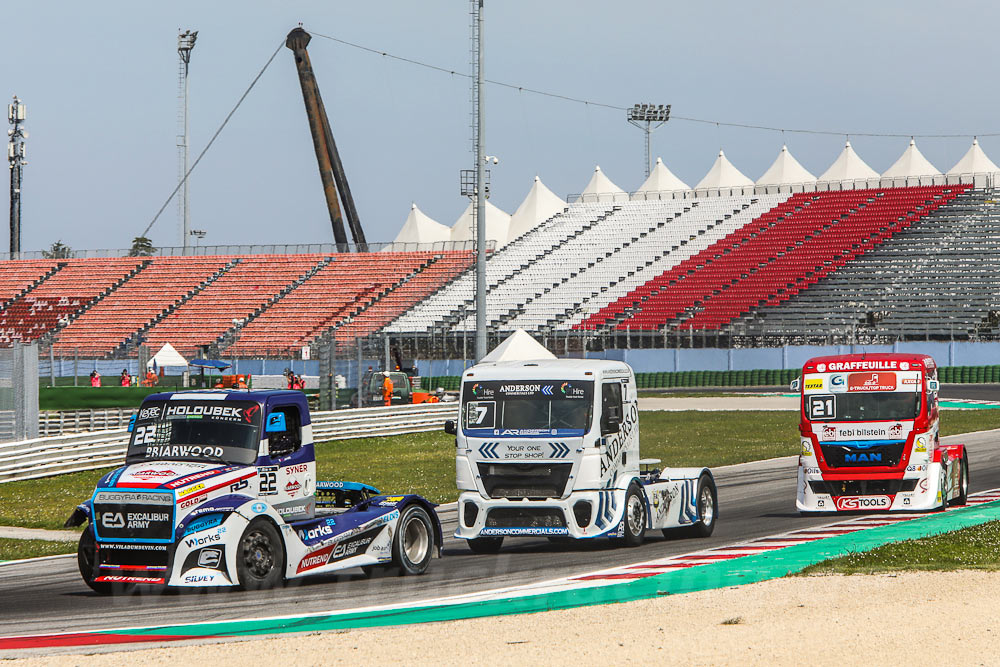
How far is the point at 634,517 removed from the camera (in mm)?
15336

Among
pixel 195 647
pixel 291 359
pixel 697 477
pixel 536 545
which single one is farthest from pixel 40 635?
pixel 291 359

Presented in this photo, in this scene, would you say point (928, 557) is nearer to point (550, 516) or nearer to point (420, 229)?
point (550, 516)

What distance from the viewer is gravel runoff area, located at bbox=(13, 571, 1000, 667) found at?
350 inches

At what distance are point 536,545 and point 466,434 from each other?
6.57 feet

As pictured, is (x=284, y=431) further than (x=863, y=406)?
No

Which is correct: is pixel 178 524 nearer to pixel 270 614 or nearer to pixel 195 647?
pixel 270 614

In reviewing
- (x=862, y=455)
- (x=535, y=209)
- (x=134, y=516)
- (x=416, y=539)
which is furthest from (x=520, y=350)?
(x=535, y=209)

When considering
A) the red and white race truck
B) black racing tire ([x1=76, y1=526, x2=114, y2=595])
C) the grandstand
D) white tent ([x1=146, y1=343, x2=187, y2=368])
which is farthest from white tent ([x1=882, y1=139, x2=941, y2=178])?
black racing tire ([x1=76, y1=526, x2=114, y2=595])

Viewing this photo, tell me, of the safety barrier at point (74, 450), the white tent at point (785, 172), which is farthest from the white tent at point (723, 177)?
the safety barrier at point (74, 450)

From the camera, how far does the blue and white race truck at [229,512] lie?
12141 millimetres

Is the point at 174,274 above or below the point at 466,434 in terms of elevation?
above

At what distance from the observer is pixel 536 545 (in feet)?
53.9

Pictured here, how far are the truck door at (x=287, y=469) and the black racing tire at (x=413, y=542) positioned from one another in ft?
3.11

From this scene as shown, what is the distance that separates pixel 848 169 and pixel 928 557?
251 feet
